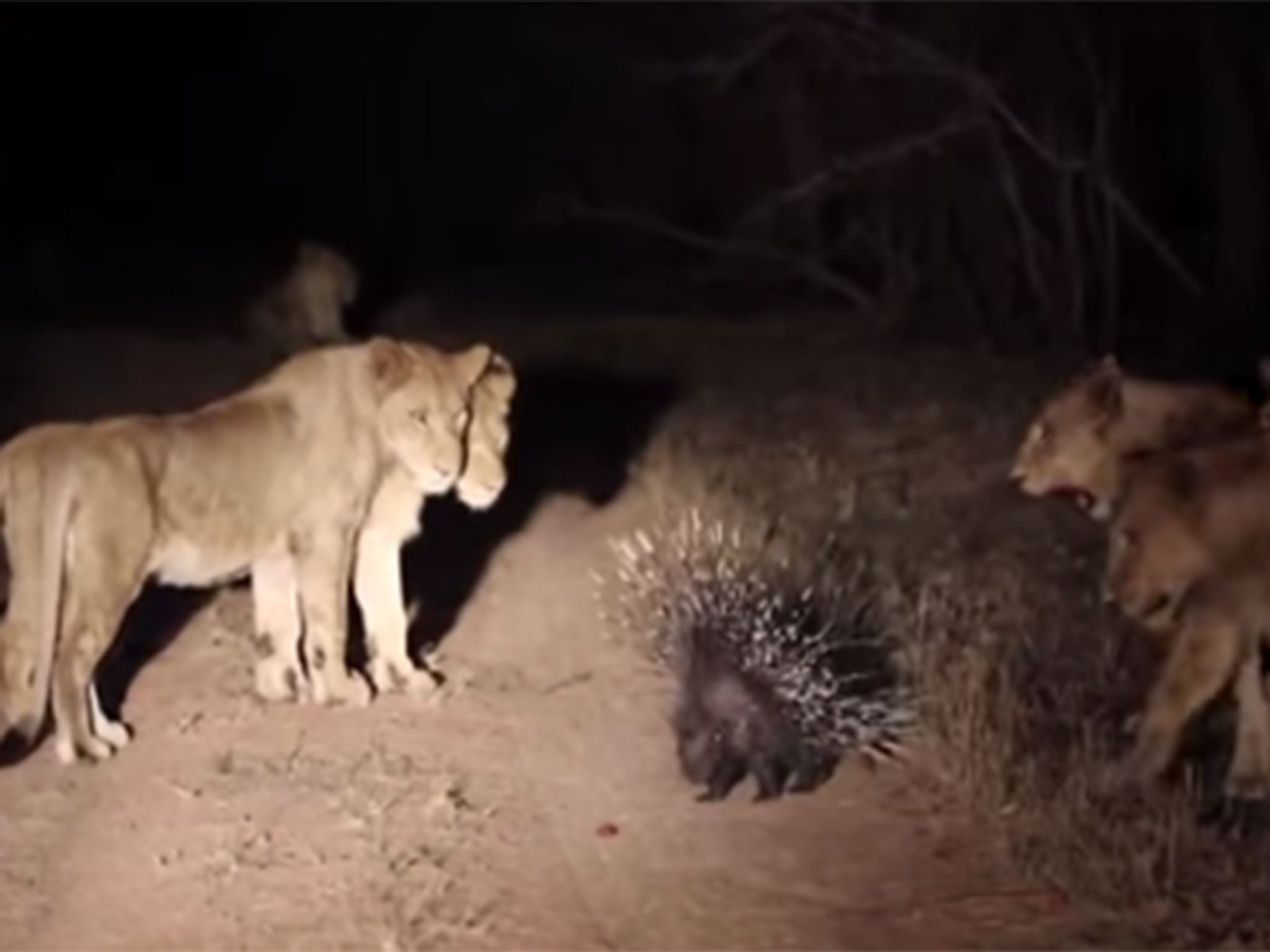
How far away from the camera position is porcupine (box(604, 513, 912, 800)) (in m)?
8.09

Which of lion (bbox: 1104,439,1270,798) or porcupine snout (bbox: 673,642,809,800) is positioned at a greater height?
lion (bbox: 1104,439,1270,798)

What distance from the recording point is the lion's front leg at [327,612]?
28.8ft

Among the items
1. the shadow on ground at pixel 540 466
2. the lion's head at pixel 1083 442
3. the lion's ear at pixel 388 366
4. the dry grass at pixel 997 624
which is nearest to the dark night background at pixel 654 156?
the shadow on ground at pixel 540 466

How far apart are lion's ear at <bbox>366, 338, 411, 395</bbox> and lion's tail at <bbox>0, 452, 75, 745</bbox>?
1196mm

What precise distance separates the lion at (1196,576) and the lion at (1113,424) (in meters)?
Answer: 0.50

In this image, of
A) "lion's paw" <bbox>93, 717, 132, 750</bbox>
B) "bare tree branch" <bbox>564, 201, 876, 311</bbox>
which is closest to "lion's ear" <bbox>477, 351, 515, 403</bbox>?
"lion's paw" <bbox>93, 717, 132, 750</bbox>

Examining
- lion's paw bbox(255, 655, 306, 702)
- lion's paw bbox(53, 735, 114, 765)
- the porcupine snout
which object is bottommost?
lion's paw bbox(53, 735, 114, 765)

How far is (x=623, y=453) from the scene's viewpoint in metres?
13.6

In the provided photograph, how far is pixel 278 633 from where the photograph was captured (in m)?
9.12

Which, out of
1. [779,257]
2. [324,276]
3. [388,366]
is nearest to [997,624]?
[388,366]

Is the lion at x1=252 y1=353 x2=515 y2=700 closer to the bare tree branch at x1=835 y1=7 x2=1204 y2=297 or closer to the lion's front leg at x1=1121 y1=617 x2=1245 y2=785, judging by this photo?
the lion's front leg at x1=1121 y1=617 x2=1245 y2=785

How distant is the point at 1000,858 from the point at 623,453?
6299 mm

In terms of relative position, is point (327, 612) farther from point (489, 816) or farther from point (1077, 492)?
point (1077, 492)

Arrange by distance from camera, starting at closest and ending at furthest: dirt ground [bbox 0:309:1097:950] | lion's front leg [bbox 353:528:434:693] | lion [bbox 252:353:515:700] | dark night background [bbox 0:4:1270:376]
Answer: dirt ground [bbox 0:309:1097:950] < lion [bbox 252:353:515:700] < lion's front leg [bbox 353:528:434:693] < dark night background [bbox 0:4:1270:376]
